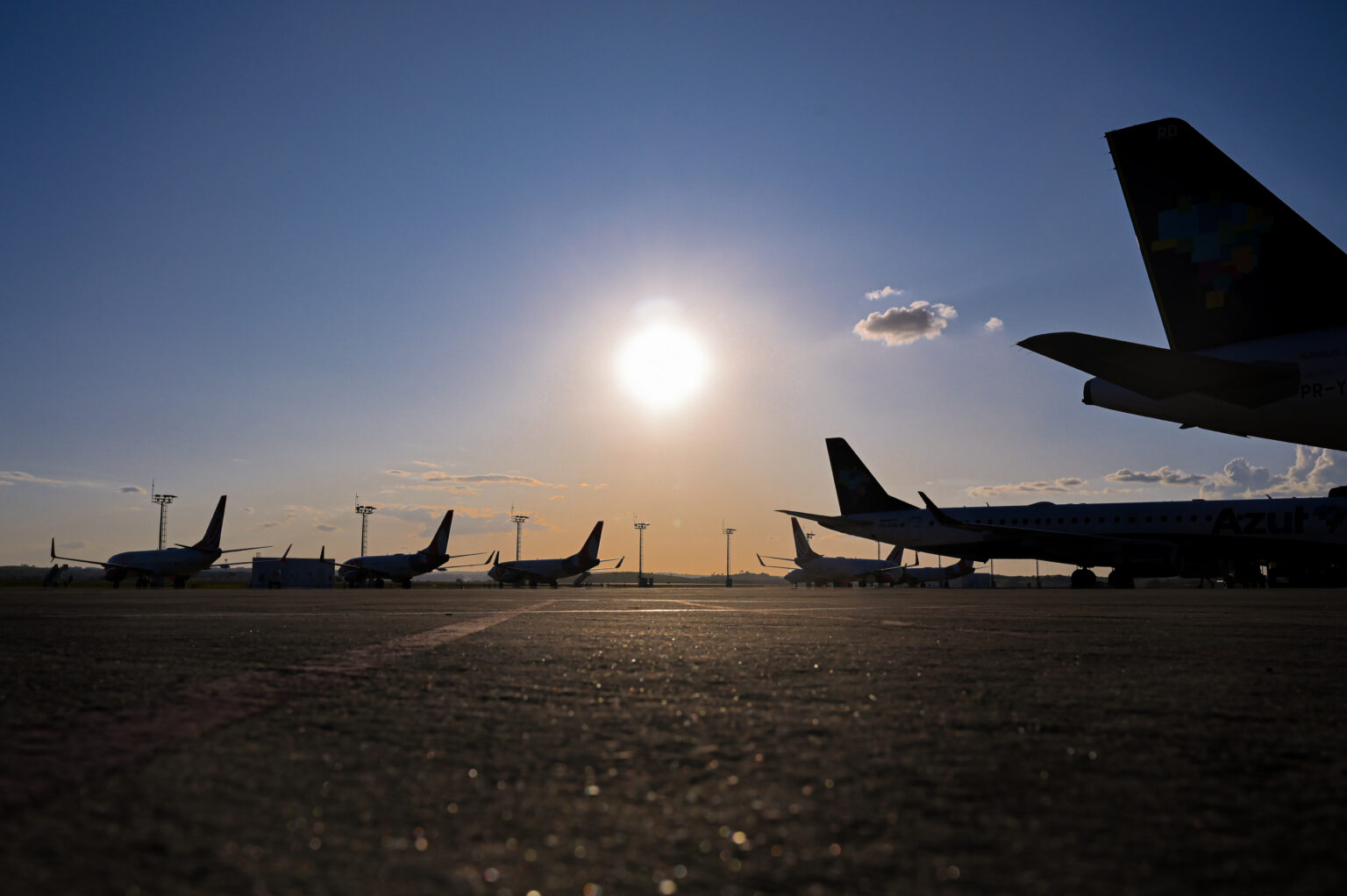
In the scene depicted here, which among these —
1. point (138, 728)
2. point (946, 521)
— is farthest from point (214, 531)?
point (138, 728)

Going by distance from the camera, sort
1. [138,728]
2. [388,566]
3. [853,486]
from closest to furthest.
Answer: [138,728] < [853,486] < [388,566]

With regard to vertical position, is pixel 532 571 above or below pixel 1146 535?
below

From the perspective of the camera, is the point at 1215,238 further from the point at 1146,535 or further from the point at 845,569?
the point at 845,569

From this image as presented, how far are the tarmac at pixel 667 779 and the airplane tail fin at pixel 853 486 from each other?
34759mm

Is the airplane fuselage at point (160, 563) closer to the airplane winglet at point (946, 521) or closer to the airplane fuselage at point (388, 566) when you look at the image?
the airplane fuselage at point (388, 566)

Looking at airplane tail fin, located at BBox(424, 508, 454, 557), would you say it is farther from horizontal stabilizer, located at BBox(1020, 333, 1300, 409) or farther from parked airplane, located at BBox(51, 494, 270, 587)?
horizontal stabilizer, located at BBox(1020, 333, 1300, 409)

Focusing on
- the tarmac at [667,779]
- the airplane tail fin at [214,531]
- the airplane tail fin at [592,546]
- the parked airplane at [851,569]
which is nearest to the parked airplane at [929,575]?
the parked airplane at [851,569]

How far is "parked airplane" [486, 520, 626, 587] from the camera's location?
61281 millimetres

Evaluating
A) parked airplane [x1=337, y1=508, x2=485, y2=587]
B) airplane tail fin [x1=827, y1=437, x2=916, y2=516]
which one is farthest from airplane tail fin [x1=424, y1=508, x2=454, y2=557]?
airplane tail fin [x1=827, y1=437, x2=916, y2=516]

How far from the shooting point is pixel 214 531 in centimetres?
4834

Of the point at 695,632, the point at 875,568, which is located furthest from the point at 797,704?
the point at 875,568

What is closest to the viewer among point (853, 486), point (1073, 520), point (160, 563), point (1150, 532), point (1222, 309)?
point (1222, 309)

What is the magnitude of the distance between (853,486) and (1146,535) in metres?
12.3

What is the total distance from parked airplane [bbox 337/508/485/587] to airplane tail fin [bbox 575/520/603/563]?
34.3 feet
